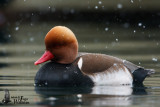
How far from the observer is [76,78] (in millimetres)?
11805

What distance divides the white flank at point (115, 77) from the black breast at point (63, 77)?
0.18 meters

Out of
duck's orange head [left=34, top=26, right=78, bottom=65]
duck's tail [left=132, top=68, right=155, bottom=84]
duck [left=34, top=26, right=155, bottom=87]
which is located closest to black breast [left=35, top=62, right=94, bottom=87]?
duck [left=34, top=26, right=155, bottom=87]

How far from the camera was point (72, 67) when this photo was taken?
11938 millimetres

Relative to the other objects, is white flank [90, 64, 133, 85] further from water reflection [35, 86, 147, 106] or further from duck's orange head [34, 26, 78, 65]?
duck's orange head [34, 26, 78, 65]

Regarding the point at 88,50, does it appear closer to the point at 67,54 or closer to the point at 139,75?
the point at 139,75

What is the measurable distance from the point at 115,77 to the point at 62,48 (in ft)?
3.34

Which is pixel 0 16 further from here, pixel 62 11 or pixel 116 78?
pixel 116 78

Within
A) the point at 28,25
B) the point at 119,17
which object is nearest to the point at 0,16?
the point at 28,25

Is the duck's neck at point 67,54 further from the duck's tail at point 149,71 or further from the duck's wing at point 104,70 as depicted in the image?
the duck's tail at point 149,71

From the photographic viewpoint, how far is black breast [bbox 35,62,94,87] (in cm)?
1180

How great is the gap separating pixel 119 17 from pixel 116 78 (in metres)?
16.2

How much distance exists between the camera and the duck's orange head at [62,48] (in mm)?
12078

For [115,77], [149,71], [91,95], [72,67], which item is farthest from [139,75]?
[91,95]

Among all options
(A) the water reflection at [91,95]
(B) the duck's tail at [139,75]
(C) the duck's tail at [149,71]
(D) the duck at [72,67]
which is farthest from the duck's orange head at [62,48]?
(C) the duck's tail at [149,71]
